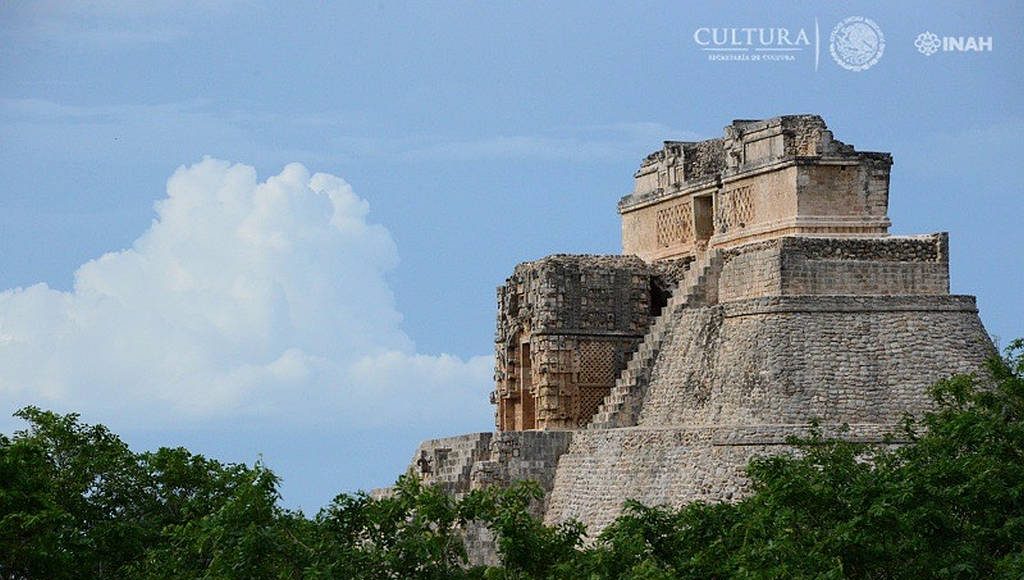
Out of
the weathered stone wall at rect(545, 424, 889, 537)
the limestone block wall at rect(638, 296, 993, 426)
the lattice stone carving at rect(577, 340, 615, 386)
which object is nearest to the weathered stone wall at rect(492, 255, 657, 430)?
the lattice stone carving at rect(577, 340, 615, 386)

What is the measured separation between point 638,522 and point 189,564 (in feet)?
22.6

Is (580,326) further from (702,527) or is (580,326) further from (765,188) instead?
(702,527)

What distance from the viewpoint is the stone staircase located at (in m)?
44.7

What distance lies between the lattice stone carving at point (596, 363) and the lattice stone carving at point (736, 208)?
10.8ft

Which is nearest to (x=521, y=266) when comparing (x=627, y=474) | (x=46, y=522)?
(x=627, y=474)

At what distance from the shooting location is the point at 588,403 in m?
46.8

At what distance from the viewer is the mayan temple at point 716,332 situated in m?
40.8

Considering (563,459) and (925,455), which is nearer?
(925,455)

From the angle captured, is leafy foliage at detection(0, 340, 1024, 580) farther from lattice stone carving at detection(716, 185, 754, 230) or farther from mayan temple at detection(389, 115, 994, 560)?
lattice stone carving at detection(716, 185, 754, 230)

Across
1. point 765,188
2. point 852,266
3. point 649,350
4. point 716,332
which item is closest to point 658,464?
point 716,332

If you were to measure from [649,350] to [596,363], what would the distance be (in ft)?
5.96

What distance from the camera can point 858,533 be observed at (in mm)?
33094

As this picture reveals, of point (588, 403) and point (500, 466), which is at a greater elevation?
point (588, 403)

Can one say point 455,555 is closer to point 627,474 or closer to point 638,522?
point 638,522
